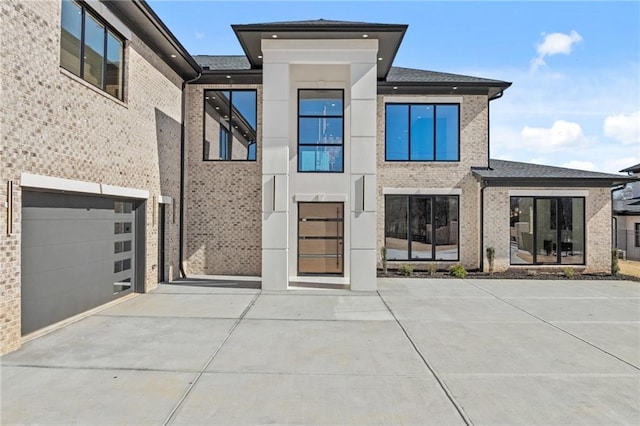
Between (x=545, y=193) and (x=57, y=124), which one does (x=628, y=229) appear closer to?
(x=545, y=193)

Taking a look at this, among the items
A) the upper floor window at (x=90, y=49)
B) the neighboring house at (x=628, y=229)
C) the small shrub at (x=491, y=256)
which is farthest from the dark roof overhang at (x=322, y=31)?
the neighboring house at (x=628, y=229)

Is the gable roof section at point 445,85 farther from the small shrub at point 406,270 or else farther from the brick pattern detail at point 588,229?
the small shrub at point 406,270

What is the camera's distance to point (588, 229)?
1391 centimetres

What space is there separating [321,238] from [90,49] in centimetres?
815

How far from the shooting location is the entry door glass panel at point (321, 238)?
42.3 ft

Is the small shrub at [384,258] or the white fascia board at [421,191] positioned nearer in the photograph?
the small shrub at [384,258]

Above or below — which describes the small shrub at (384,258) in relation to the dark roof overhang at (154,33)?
below

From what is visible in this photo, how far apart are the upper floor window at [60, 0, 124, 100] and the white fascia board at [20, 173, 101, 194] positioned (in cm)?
222

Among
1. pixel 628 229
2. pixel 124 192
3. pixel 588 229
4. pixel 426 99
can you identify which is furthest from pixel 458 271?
pixel 628 229

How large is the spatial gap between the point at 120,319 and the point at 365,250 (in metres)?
6.17

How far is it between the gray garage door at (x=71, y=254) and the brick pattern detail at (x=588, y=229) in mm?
11878

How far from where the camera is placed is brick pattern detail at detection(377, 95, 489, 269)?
1432 cm

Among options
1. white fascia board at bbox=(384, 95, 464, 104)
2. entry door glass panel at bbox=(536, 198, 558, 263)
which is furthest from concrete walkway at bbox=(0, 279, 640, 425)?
white fascia board at bbox=(384, 95, 464, 104)

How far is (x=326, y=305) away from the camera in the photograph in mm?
9195
